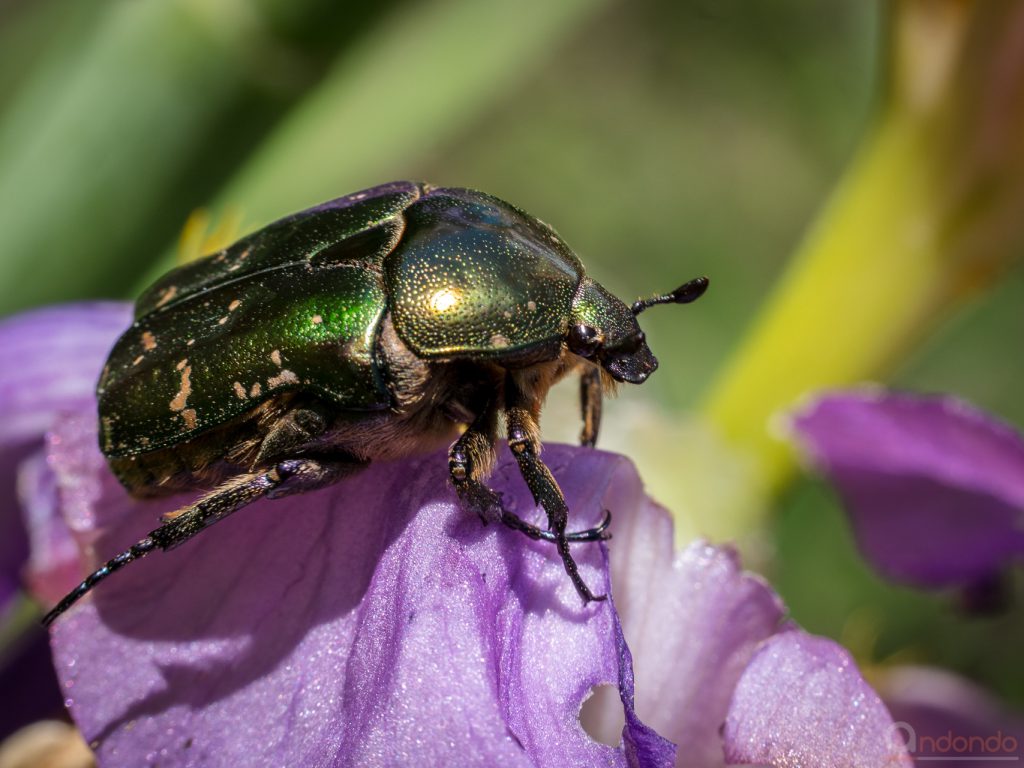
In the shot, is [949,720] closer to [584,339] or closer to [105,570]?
[584,339]

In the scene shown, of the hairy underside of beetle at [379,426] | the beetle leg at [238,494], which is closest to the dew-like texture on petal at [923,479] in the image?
the hairy underside of beetle at [379,426]

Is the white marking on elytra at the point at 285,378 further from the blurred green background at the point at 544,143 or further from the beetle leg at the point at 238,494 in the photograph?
the blurred green background at the point at 544,143

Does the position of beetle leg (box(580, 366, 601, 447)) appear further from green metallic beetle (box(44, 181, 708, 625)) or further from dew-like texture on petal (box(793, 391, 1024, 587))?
dew-like texture on petal (box(793, 391, 1024, 587))

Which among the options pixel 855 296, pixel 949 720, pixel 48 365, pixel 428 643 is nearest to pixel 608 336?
pixel 428 643

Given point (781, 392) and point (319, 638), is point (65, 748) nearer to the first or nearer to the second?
point (319, 638)

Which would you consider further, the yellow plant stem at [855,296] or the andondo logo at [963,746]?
the yellow plant stem at [855,296]

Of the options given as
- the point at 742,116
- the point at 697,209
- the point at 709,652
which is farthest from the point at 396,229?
the point at 742,116
